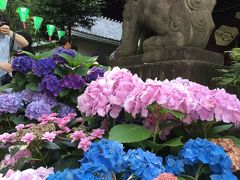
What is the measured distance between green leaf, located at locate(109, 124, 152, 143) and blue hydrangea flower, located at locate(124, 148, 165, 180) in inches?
6.7

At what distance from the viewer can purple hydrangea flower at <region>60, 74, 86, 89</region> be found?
2.51m

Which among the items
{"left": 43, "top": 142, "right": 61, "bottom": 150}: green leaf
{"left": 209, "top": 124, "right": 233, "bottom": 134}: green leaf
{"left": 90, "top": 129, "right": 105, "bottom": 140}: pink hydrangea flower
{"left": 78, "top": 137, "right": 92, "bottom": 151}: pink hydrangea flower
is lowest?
{"left": 43, "top": 142, "right": 61, "bottom": 150}: green leaf

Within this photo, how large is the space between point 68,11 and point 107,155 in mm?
12975

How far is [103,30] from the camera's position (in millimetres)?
18234

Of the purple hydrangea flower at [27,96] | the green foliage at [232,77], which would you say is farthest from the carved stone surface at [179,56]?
the purple hydrangea flower at [27,96]

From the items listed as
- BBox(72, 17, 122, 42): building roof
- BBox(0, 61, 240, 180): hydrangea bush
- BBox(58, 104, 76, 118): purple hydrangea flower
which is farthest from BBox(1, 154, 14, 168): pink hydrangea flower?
BBox(72, 17, 122, 42): building roof

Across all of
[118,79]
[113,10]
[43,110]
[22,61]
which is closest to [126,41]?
[22,61]

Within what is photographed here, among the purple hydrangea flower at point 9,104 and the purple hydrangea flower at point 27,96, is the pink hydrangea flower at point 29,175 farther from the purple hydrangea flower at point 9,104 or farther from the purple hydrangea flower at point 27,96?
the purple hydrangea flower at point 27,96

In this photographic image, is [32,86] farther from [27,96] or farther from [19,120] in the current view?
[19,120]

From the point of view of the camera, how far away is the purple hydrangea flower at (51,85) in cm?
250

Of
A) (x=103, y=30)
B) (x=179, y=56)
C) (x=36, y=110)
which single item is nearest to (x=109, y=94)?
(x=36, y=110)

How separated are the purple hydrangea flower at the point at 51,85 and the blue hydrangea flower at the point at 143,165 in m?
1.12

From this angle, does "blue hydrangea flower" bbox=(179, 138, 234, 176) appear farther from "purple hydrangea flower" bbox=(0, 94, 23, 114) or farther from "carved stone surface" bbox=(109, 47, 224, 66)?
"carved stone surface" bbox=(109, 47, 224, 66)

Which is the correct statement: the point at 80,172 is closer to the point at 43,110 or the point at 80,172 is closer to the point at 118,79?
the point at 118,79
